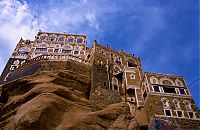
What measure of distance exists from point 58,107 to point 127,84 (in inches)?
1033

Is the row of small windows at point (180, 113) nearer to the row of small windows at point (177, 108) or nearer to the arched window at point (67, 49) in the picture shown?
the row of small windows at point (177, 108)

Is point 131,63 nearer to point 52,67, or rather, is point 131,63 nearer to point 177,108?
point 177,108

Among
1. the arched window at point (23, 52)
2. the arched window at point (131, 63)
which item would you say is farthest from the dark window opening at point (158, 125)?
the arched window at point (23, 52)

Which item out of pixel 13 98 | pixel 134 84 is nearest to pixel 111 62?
pixel 134 84

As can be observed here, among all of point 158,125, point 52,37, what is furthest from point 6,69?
point 158,125

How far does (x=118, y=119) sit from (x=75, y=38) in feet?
137

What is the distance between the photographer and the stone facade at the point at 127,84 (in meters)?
36.7

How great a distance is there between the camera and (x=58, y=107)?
2569 cm

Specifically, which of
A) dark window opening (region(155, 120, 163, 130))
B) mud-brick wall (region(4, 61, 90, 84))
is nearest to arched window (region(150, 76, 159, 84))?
dark window opening (region(155, 120, 163, 130))

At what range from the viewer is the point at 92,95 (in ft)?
107

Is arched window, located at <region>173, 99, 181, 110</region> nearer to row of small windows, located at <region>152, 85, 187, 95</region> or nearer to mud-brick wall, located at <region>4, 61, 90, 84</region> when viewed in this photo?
row of small windows, located at <region>152, 85, 187, 95</region>

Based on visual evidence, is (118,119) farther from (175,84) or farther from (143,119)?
(175,84)

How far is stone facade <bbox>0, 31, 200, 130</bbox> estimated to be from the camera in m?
36.7

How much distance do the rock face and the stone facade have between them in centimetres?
244
